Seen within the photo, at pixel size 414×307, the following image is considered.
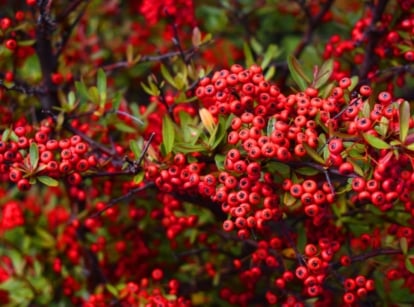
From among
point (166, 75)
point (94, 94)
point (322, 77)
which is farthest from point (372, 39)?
point (94, 94)

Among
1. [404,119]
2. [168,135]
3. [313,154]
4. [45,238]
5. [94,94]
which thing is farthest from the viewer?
[45,238]

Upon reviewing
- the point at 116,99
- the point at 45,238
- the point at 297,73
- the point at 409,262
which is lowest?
the point at 45,238

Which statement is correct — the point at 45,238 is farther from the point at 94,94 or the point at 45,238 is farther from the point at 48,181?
the point at 48,181

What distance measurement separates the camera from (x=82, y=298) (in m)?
3.81

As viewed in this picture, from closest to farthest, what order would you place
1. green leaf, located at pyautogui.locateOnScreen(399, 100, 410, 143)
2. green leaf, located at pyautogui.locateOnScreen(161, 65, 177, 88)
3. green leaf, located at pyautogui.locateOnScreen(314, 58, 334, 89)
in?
green leaf, located at pyautogui.locateOnScreen(399, 100, 410, 143), green leaf, located at pyautogui.locateOnScreen(314, 58, 334, 89), green leaf, located at pyautogui.locateOnScreen(161, 65, 177, 88)

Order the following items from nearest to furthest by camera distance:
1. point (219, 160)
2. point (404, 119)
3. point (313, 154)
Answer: point (404, 119)
point (313, 154)
point (219, 160)

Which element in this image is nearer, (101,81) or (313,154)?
(313,154)

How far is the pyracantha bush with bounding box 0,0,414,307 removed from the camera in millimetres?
2305

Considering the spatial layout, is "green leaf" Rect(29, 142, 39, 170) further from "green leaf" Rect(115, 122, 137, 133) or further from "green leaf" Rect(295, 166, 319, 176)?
"green leaf" Rect(295, 166, 319, 176)

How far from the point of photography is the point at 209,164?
264 centimetres

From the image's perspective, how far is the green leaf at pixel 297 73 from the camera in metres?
2.69

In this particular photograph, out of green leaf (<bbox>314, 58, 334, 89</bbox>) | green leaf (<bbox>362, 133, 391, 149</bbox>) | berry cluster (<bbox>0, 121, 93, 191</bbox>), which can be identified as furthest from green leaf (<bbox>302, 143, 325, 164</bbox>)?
berry cluster (<bbox>0, 121, 93, 191</bbox>)

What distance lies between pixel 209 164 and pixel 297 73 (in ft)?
1.85

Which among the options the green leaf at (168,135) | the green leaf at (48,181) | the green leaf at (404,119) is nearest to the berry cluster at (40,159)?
the green leaf at (48,181)
